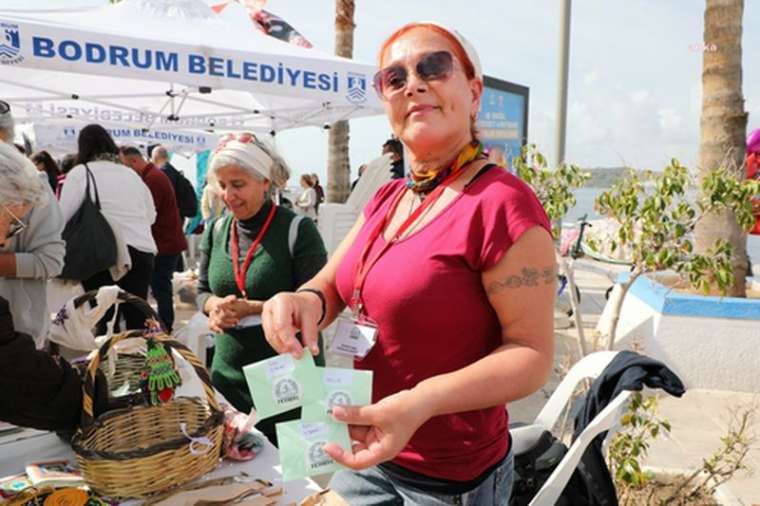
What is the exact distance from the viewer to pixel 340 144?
37.2ft

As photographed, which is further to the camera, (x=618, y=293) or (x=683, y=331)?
(x=683, y=331)

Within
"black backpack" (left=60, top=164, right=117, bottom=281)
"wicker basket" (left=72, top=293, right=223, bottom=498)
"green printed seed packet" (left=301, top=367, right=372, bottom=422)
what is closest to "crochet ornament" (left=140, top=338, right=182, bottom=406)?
"wicker basket" (left=72, top=293, right=223, bottom=498)

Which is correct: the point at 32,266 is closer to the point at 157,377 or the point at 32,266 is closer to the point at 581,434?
the point at 157,377

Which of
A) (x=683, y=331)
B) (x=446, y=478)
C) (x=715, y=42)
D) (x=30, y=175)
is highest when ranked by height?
(x=715, y=42)

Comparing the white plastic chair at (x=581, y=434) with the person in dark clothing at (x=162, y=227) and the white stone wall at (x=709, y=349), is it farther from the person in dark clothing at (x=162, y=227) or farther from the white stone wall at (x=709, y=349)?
the person in dark clothing at (x=162, y=227)

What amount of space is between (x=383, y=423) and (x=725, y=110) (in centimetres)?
506

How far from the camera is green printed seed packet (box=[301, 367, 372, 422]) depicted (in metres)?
1.01

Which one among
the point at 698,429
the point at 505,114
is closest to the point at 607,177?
the point at 698,429

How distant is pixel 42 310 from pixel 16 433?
3.33ft

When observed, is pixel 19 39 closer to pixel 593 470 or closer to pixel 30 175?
pixel 30 175

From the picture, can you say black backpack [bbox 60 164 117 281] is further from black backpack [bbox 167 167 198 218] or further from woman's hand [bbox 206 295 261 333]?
black backpack [bbox 167 167 198 218]

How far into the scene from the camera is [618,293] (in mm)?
2918

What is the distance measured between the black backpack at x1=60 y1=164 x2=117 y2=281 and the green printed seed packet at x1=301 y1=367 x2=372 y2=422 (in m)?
3.49

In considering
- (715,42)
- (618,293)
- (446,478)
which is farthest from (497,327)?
(715,42)
